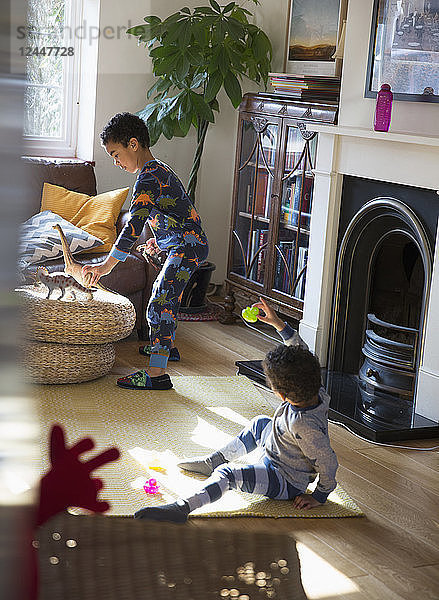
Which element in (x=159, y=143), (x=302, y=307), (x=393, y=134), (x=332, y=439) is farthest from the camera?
(x=159, y=143)

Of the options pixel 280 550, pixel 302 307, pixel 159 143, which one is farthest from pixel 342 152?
pixel 280 550

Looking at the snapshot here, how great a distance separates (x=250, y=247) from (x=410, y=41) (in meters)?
1.70

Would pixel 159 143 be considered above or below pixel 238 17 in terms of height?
below

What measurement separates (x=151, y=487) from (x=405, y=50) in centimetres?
238

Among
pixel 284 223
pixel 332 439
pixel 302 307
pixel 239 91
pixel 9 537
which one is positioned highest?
pixel 239 91

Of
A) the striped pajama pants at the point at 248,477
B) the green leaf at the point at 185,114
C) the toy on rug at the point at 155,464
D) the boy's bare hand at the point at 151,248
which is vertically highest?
the green leaf at the point at 185,114

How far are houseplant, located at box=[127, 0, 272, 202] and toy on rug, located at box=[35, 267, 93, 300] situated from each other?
1584 mm

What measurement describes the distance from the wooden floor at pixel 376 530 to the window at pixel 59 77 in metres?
3.02

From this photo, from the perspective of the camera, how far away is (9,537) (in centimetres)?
25

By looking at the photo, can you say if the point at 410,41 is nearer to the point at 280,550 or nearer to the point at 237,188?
the point at 237,188

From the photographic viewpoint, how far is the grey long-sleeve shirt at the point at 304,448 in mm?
2492

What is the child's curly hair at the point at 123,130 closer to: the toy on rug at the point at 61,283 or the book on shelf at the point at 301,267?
the toy on rug at the point at 61,283

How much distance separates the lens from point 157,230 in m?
3.73

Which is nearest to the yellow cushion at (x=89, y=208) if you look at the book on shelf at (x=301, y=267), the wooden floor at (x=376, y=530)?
the book on shelf at (x=301, y=267)
